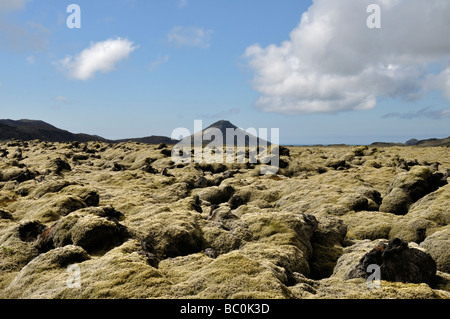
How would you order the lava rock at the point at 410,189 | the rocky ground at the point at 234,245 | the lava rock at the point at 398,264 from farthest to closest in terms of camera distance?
the lava rock at the point at 410,189 → the lava rock at the point at 398,264 → the rocky ground at the point at 234,245

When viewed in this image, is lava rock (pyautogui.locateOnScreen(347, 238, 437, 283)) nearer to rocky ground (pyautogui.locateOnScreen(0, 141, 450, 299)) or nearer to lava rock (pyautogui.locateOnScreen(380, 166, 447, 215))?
rocky ground (pyautogui.locateOnScreen(0, 141, 450, 299))

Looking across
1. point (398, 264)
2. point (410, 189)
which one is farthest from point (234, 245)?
point (410, 189)

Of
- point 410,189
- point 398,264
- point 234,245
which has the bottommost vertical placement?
point 234,245

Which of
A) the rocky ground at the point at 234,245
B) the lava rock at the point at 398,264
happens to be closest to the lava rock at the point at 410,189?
the rocky ground at the point at 234,245

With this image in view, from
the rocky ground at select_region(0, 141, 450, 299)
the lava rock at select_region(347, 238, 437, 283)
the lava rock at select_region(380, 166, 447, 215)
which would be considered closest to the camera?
the rocky ground at select_region(0, 141, 450, 299)

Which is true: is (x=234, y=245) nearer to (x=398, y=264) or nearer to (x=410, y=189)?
(x=398, y=264)

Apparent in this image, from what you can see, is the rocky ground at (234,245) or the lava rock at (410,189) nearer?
the rocky ground at (234,245)

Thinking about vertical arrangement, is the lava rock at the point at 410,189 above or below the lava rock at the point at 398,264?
above

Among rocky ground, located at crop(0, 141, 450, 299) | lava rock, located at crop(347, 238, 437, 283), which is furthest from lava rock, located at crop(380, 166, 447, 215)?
lava rock, located at crop(347, 238, 437, 283)

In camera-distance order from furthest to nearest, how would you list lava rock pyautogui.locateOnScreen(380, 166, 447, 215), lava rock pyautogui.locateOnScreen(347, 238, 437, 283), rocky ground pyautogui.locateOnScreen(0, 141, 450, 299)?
lava rock pyautogui.locateOnScreen(380, 166, 447, 215) < lava rock pyautogui.locateOnScreen(347, 238, 437, 283) < rocky ground pyautogui.locateOnScreen(0, 141, 450, 299)

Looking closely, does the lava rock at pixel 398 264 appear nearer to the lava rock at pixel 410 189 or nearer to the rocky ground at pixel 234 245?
the rocky ground at pixel 234 245

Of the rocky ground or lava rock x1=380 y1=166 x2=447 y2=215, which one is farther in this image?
lava rock x1=380 y1=166 x2=447 y2=215

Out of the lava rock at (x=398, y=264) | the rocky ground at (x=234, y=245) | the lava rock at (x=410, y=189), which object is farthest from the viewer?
the lava rock at (x=410, y=189)
